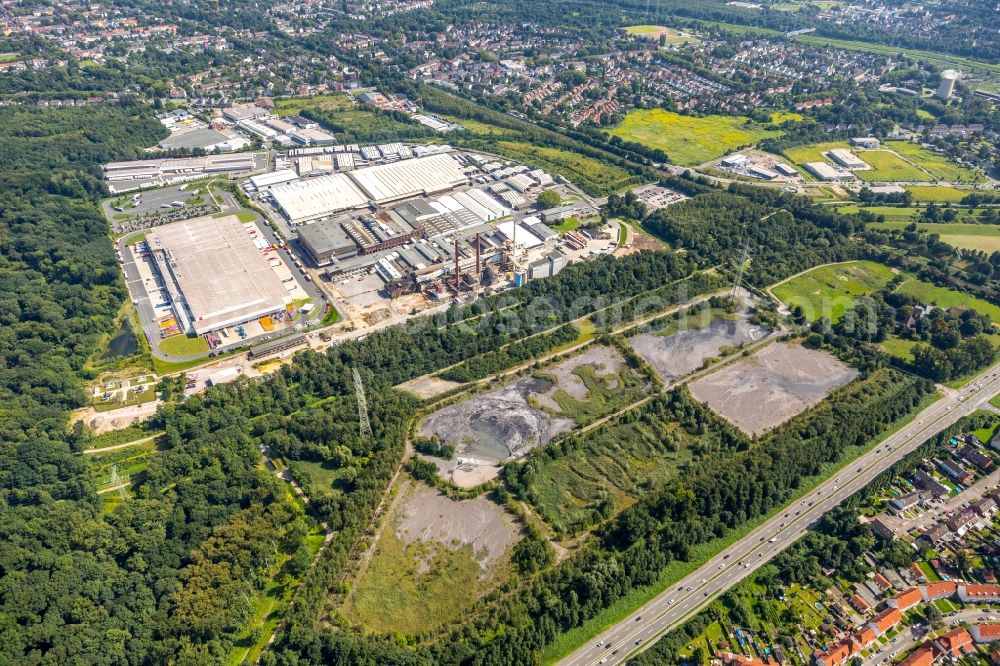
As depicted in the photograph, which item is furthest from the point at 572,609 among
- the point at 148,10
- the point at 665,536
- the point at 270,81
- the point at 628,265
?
the point at 148,10

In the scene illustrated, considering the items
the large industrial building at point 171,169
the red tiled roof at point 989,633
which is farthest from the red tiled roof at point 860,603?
the large industrial building at point 171,169

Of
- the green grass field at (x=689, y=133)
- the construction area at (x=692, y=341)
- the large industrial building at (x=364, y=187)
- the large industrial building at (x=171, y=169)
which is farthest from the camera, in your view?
the green grass field at (x=689, y=133)

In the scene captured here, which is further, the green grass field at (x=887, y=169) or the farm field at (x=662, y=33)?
the farm field at (x=662, y=33)

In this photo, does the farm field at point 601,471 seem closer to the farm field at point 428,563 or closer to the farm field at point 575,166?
the farm field at point 428,563

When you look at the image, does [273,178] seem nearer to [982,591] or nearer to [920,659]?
[920,659]

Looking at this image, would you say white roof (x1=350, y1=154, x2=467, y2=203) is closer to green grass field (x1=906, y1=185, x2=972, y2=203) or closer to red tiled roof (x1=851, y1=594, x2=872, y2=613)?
red tiled roof (x1=851, y1=594, x2=872, y2=613)

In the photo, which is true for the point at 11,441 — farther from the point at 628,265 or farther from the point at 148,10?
the point at 148,10
